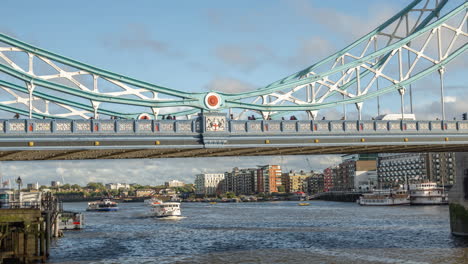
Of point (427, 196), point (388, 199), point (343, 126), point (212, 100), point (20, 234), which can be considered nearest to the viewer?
point (212, 100)

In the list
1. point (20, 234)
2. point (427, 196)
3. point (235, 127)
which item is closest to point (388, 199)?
point (427, 196)

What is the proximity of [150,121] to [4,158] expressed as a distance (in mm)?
11477

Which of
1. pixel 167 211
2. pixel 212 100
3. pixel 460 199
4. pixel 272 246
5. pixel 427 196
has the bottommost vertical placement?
pixel 272 246

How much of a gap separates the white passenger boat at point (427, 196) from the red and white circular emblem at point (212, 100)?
133 meters

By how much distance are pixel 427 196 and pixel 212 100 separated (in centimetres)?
13554

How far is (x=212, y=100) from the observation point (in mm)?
43438

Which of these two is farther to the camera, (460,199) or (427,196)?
(427,196)

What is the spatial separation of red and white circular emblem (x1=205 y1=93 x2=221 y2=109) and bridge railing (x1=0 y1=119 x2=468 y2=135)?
4.29ft

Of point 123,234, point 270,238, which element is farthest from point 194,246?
point 123,234

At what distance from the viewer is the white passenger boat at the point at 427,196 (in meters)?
165

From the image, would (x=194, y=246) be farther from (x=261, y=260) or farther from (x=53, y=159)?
(x=53, y=159)

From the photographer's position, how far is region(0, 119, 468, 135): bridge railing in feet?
131

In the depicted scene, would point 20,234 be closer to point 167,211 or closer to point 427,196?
point 167,211

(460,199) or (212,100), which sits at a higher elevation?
(212,100)
